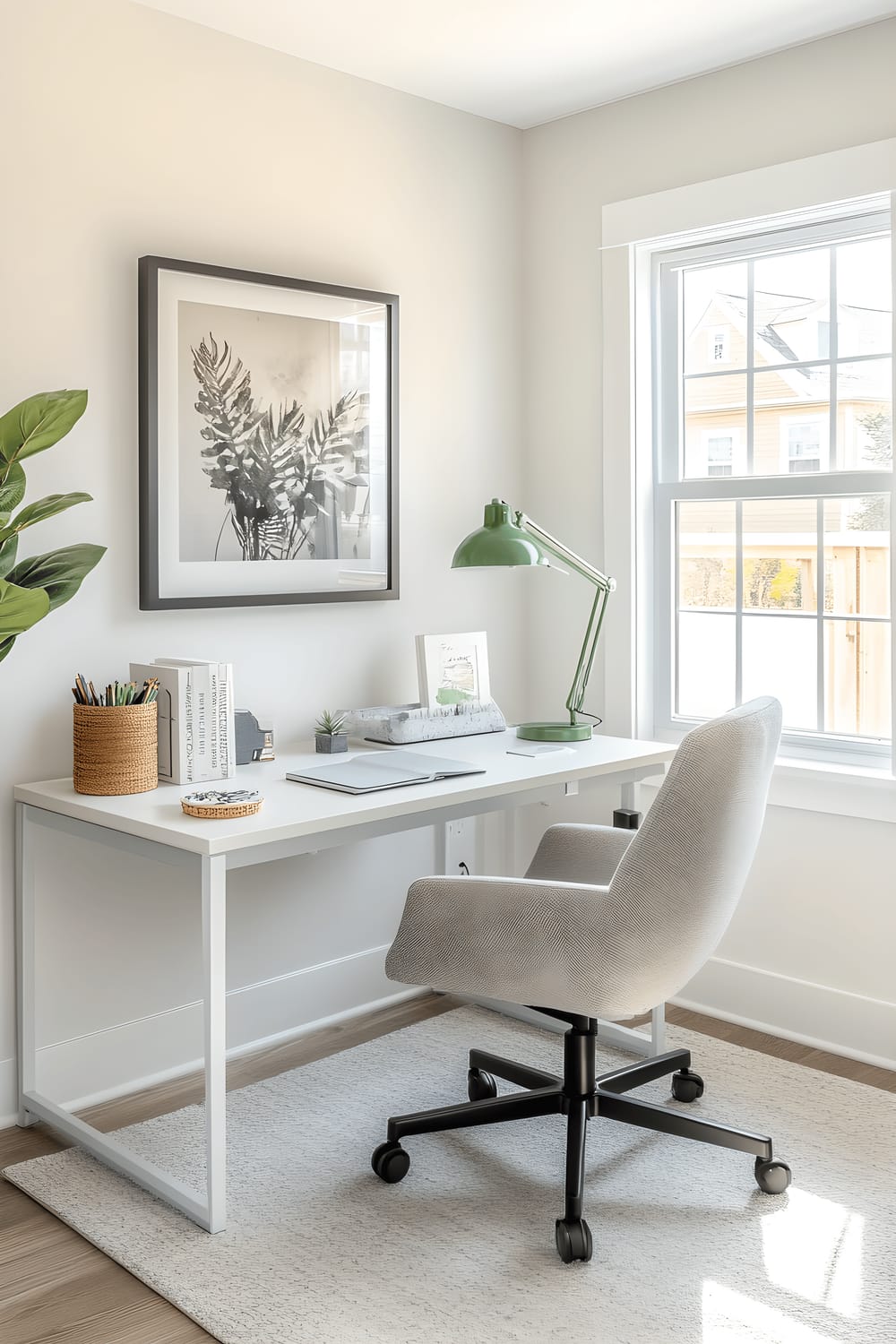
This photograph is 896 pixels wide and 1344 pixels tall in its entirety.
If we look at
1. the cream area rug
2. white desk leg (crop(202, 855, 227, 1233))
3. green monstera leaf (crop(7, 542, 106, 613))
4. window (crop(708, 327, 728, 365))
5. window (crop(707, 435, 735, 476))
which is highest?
window (crop(708, 327, 728, 365))

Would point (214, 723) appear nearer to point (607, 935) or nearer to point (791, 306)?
point (607, 935)

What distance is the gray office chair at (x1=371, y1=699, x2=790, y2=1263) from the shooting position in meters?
1.96

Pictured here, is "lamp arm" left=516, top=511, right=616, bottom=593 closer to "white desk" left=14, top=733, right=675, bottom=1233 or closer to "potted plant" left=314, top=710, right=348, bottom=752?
"white desk" left=14, top=733, right=675, bottom=1233

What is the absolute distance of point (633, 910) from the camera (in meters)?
1.99

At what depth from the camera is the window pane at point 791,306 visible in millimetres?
2973

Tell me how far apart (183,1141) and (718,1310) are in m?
1.13

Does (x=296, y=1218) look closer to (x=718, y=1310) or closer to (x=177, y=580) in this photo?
(x=718, y=1310)

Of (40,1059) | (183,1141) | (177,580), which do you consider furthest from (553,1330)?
(177,580)

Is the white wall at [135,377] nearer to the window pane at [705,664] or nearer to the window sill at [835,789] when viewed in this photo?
the window pane at [705,664]

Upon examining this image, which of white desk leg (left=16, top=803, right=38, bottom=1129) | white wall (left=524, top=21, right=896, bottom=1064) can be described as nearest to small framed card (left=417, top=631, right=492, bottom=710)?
white wall (left=524, top=21, right=896, bottom=1064)

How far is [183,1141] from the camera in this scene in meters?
2.45

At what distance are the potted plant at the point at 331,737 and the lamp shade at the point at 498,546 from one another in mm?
487

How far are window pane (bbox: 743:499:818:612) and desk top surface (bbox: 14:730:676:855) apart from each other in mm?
548

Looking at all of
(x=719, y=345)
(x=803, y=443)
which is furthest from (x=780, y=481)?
(x=719, y=345)
